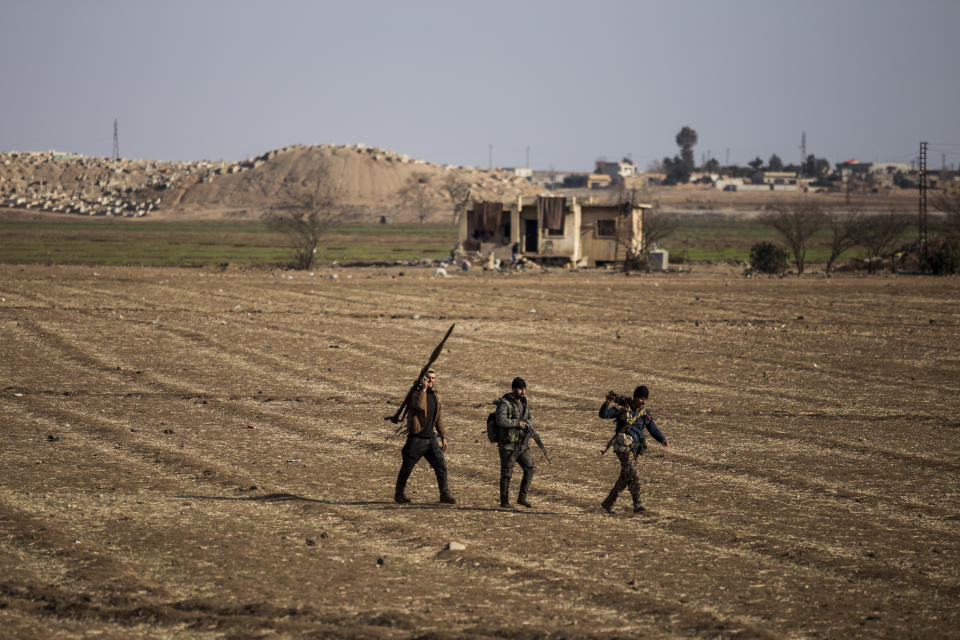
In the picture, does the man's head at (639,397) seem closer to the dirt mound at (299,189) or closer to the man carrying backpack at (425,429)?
the man carrying backpack at (425,429)

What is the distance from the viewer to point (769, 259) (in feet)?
166

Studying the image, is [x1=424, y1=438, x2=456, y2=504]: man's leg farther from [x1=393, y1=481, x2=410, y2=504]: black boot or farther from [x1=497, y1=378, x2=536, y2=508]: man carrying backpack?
[x1=497, y1=378, x2=536, y2=508]: man carrying backpack

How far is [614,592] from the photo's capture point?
896 cm

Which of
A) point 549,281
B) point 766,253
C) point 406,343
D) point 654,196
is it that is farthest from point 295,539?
point 654,196

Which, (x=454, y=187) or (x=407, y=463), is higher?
(x=454, y=187)

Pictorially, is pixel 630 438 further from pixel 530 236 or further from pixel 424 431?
pixel 530 236

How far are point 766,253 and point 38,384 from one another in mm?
39130

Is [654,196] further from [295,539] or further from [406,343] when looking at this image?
[295,539]

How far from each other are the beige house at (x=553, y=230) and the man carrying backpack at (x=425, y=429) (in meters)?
41.5

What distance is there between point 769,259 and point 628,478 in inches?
1639

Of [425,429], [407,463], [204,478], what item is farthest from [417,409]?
[204,478]

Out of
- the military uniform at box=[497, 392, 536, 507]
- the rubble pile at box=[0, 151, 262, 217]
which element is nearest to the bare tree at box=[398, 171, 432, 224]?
the rubble pile at box=[0, 151, 262, 217]

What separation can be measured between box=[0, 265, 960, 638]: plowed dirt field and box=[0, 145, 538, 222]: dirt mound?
123 meters

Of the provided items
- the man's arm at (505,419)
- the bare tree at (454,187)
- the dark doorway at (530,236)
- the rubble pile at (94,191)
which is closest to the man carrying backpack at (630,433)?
the man's arm at (505,419)
